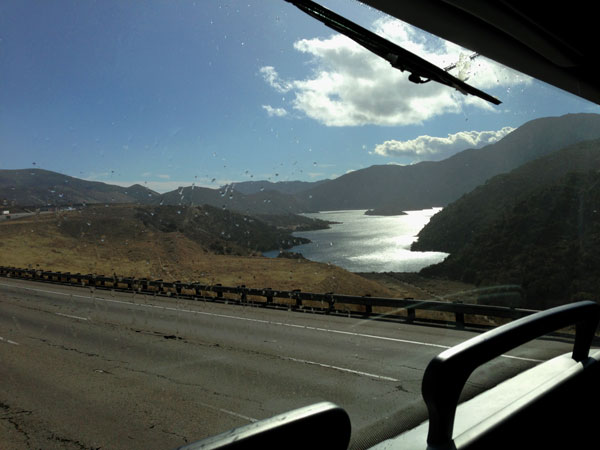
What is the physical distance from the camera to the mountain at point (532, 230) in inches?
165

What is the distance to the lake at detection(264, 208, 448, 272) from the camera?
459 cm

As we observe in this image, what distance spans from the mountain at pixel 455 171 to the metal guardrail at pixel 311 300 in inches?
50.0

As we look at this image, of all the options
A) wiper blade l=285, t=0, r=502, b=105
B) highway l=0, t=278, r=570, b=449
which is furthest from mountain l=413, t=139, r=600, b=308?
wiper blade l=285, t=0, r=502, b=105

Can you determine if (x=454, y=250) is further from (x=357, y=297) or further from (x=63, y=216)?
(x=63, y=216)

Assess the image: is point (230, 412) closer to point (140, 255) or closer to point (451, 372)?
point (451, 372)

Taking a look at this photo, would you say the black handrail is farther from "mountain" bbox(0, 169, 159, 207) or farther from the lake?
"mountain" bbox(0, 169, 159, 207)

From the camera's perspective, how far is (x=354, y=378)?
14.1 feet

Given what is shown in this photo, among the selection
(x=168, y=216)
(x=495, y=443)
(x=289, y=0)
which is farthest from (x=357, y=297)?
(x=168, y=216)

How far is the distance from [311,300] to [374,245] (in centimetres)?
553

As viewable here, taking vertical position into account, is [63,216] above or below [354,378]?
above

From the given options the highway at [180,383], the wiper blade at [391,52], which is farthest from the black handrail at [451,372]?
the wiper blade at [391,52]

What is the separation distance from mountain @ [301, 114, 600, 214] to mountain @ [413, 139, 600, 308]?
299 millimetres

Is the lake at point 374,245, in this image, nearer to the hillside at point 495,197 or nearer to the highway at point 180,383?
the hillside at point 495,197

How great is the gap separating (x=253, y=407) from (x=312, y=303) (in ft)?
36.8
